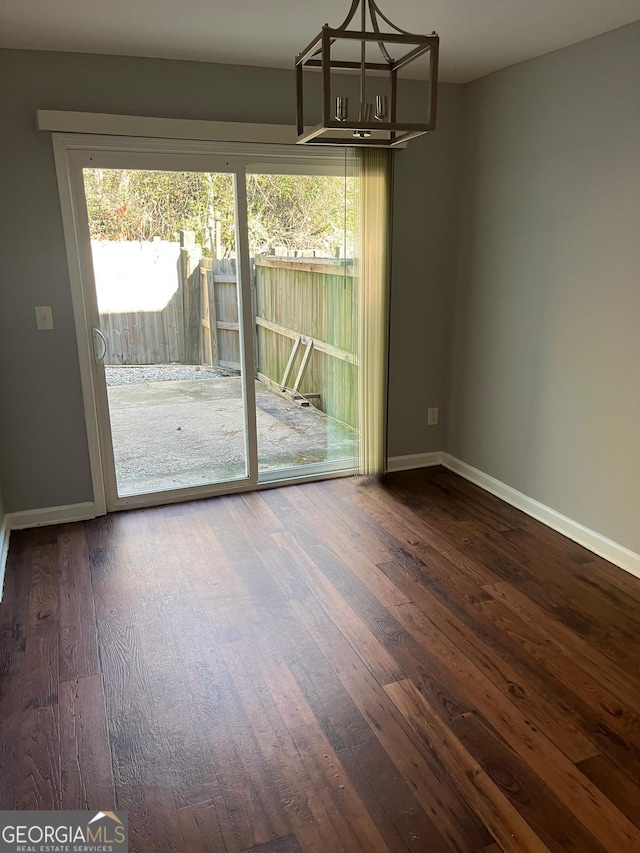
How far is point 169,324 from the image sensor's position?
3.63 meters

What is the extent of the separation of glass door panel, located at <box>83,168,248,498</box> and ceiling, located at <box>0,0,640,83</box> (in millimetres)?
617

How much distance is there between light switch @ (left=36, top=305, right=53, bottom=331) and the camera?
3271 millimetres

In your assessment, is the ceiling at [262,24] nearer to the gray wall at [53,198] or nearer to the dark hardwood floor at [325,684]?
the gray wall at [53,198]

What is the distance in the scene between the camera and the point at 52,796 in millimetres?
1813

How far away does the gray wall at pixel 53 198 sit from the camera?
3.05m

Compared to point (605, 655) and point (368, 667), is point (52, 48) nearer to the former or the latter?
point (368, 667)

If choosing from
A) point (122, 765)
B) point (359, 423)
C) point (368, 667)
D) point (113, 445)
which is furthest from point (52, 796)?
point (359, 423)

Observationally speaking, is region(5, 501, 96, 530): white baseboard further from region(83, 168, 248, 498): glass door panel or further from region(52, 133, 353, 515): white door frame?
region(83, 168, 248, 498): glass door panel

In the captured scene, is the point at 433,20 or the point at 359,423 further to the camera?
the point at 359,423

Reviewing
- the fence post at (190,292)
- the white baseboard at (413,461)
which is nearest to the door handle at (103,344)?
the fence post at (190,292)

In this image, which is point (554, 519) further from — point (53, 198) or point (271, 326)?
point (53, 198)

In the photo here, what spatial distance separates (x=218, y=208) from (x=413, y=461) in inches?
84.8

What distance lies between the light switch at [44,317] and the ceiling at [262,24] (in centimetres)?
122

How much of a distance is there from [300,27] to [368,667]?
2728 mm
